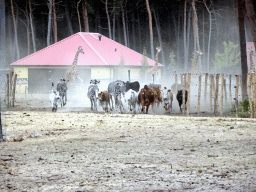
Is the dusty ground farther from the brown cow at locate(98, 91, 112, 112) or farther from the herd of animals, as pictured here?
the brown cow at locate(98, 91, 112, 112)

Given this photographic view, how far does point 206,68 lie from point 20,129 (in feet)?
161

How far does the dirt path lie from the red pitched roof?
25182 millimetres

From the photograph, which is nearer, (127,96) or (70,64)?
(127,96)

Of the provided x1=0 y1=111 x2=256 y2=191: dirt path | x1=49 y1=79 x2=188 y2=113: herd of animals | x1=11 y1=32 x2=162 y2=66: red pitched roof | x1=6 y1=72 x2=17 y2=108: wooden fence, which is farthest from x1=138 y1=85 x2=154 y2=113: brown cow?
x1=11 y1=32 x2=162 y2=66: red pitched roof

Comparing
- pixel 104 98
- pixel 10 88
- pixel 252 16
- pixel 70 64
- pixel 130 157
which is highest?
pixel 70 64

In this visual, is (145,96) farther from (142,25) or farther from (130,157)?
(142,25)

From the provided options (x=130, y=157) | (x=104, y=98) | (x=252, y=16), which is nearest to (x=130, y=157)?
(x=130, y=157)

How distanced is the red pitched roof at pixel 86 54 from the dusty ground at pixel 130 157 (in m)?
25.2

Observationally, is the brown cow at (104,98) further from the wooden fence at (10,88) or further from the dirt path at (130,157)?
the dirt path at (130,157)

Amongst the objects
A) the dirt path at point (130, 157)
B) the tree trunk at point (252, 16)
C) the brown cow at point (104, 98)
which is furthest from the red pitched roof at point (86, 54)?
the dirt path at point (130, 157)

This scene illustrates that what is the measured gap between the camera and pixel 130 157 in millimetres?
8820

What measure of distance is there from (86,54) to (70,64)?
1.88m

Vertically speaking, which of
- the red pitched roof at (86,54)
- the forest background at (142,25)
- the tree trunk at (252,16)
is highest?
the forest background at (142,25)

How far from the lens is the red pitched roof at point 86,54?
3934 centimetres
